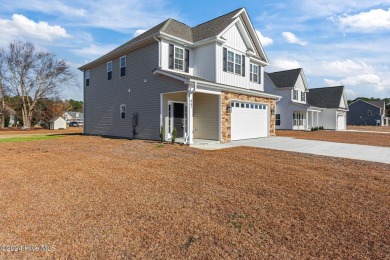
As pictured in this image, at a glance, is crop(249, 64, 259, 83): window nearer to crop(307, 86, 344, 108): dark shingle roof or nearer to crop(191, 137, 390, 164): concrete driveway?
crop(191, 137, 390, 164): concrete driveway

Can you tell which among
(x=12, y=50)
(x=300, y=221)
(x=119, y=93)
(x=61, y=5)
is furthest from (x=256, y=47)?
(x=12, y=50)

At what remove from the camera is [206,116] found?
14.6 metres

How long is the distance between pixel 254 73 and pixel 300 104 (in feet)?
42.8

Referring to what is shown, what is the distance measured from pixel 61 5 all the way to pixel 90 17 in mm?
1660

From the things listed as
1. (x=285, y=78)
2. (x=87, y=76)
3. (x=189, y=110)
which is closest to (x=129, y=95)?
(x=189, y=110)

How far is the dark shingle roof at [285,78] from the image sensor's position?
98.2 feet

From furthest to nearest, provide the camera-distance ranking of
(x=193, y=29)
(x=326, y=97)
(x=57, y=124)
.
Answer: (x=57, y=124) → (x=326, y=97) → (x=193, y=29)

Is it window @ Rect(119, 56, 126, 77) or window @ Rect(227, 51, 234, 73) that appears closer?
window @ Rect(227, 51, 234, 73)

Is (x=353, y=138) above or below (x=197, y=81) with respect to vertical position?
below

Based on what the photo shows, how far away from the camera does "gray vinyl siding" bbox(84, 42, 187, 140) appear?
13883mm

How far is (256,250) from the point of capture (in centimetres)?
288

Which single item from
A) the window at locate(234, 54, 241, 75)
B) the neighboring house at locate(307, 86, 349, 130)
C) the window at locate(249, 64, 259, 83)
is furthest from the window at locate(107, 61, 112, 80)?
the neighboring house at locate(307, 86, 349, 130)

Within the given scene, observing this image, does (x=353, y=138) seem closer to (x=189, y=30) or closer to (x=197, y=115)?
(x=197, y=115)

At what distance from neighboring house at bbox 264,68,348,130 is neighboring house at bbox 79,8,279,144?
13.0 meters
